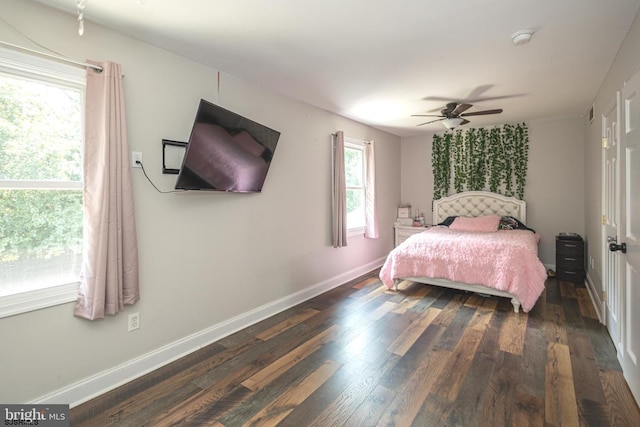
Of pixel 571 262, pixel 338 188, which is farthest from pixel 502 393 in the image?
pixel 571 262

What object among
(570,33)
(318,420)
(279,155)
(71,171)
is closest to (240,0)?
(71,171)

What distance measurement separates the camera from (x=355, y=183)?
5066 mm

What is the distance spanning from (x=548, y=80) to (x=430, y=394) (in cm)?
320

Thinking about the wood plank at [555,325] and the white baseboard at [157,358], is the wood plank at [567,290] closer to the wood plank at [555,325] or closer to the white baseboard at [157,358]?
the wood plank at [555,325]

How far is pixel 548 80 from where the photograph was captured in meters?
3.21

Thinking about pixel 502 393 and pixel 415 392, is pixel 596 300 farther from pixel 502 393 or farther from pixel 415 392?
pixel 415 392

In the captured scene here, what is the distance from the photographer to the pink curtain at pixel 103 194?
202 centimetres

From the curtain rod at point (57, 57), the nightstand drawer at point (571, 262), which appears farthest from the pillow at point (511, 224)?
the curtain rod at point (57, 57)

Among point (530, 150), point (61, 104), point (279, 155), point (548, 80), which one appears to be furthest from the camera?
point (530, 150)

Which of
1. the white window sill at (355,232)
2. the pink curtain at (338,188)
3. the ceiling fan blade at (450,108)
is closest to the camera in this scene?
the ceiling fan blade at (450,108)

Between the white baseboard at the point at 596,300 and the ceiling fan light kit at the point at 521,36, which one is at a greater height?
the ceiling fan light kit at the point at 521,36

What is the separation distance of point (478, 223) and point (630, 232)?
314cm

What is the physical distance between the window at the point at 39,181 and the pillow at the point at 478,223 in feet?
16.1

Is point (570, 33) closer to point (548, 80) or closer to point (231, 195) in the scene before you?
point (548, 80)
